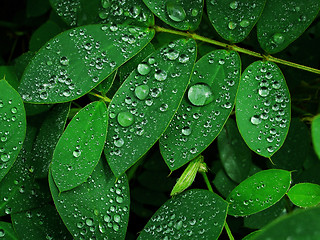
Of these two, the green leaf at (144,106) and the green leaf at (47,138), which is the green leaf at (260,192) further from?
the green leaf at (47,138)

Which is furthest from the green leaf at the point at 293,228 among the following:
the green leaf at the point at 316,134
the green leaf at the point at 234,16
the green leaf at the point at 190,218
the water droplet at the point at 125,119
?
the green leaf at the point at 234,16

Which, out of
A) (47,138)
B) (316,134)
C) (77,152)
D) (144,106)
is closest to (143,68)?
(144,106)

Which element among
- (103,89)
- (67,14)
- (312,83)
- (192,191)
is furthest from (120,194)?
(312,83)

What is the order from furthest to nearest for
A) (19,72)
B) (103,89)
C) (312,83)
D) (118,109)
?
1. (312,83)
2. (19,72)
3. (103,89)
4. (118,109)

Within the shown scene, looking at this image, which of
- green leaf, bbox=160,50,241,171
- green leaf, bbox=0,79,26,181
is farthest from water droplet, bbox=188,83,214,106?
green leaf, bbox=0,79,26,181

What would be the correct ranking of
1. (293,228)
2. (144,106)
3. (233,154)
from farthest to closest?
1. (233,154)
2. (144,106)
3. (293,228)

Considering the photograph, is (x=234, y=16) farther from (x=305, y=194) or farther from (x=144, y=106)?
(x=305, y=194)

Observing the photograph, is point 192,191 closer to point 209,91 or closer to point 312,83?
point 209,91
